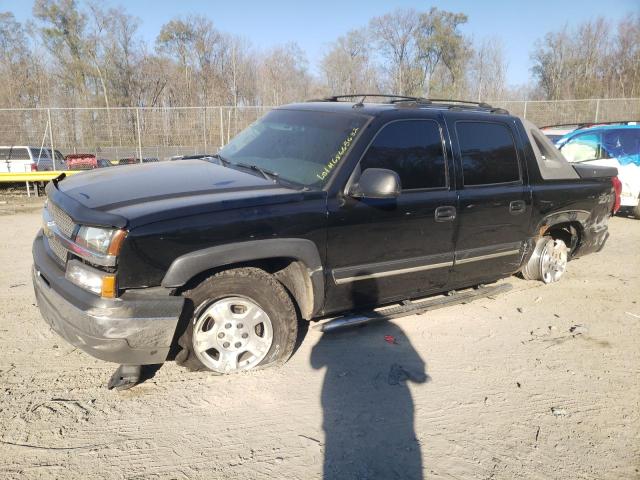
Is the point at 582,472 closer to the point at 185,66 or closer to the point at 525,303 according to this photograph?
the point at 525,303

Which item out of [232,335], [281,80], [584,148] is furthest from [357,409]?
[281,80]

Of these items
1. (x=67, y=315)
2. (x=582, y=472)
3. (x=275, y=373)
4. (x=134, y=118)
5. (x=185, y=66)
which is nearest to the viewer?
(x=582, y=472)

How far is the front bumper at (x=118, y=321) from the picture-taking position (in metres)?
2.88

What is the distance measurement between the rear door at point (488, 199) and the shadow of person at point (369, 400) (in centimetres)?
98

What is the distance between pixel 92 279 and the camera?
2939 mm

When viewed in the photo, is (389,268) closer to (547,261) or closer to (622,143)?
(547,261)

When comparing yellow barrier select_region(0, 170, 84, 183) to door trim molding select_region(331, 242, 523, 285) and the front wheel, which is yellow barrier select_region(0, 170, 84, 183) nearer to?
door trim molding select_region(331, 242, 523, 285)

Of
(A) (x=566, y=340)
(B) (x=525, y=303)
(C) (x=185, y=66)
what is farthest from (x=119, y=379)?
(C) (x=185, y=66)

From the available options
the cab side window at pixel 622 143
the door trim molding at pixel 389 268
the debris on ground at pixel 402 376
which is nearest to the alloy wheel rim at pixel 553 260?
the door trim molding at pixel 389 268

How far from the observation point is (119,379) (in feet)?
10.8

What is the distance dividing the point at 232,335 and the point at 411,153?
200 centimetres

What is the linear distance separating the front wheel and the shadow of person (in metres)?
2.06

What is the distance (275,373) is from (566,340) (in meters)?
2.61

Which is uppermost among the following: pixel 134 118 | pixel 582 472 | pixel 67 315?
pixel 134 118
